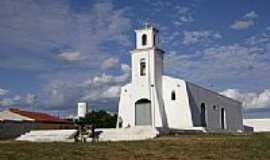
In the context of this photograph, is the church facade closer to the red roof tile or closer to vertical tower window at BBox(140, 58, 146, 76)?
vertical tower window at BBox(140, 58, 146, 76)

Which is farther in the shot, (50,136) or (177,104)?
(177,104)

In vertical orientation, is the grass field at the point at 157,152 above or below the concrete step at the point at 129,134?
below

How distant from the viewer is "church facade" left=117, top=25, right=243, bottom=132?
4253 centimetres

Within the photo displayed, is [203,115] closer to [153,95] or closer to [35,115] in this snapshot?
[153,95]

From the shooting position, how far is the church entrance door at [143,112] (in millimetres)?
43050

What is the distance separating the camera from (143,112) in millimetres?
43469

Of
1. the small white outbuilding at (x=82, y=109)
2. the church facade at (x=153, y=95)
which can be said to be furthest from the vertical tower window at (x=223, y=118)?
the small white outbuilding at (x=82, y=109)

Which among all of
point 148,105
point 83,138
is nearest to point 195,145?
point 83,138

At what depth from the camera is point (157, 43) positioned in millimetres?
43719

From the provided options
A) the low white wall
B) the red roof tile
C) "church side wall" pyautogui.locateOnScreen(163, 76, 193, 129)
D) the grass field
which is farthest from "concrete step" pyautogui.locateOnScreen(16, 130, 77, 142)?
the low white wall

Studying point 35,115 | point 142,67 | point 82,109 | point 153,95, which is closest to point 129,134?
point 153,95

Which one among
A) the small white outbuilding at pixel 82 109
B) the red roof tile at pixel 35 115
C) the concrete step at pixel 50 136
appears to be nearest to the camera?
the concrete step at pixel 50 136

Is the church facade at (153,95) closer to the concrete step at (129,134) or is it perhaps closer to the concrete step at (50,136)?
the concrete step at (129,134)

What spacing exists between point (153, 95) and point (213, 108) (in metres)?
11.2
